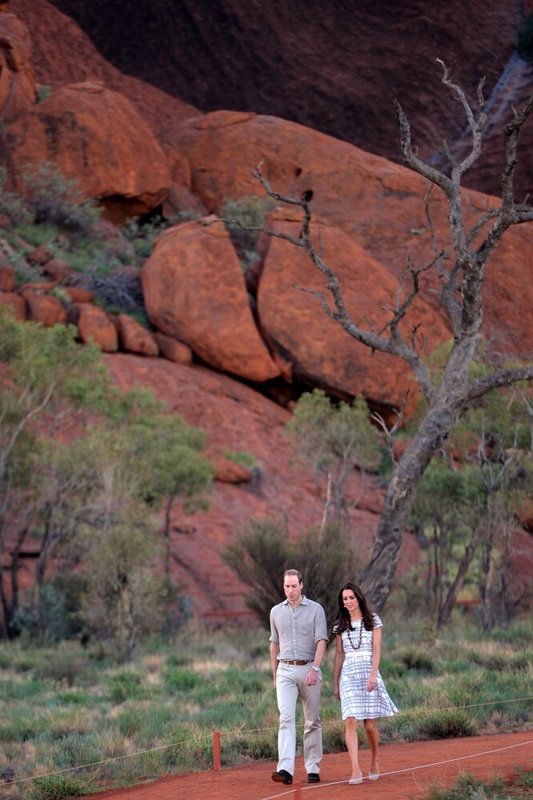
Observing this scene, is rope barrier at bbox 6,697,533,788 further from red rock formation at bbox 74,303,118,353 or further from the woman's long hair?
red rock formation at bbox 74,303,118,353

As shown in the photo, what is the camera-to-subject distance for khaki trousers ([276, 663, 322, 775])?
26.1 ft

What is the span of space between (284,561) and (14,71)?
A: 92.1ft

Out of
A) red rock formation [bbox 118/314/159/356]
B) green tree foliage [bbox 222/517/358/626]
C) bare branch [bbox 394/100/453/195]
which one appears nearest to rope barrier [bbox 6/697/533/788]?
bare branch [bbox 394/100/453/195]

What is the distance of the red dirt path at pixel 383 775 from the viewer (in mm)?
7543

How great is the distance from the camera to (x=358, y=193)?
143 ft

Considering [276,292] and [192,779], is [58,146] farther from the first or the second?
[192,779]

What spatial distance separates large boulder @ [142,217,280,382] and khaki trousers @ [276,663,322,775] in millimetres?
26832

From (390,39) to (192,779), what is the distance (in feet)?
171

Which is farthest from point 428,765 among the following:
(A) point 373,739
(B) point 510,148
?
(B) point 510,148

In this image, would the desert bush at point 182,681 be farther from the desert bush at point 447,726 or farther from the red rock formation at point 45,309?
the red rock formation at point 45,309

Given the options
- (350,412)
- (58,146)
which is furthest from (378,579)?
(58,146)

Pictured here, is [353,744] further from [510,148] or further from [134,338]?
[134,338]

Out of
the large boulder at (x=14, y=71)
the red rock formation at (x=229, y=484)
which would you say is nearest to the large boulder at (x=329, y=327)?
the red rock formation at (x=229, y=484)

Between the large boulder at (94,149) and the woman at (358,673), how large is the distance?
33.8 metres
